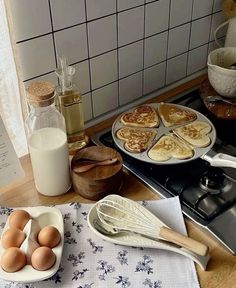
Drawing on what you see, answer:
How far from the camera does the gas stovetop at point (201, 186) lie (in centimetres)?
77

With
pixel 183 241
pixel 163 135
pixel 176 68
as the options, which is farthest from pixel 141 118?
pixel 183 241

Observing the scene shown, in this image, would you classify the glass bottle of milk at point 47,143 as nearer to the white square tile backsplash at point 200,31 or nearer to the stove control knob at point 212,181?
the stove control knob at point 212,181

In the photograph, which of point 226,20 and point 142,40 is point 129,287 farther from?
point 226,20

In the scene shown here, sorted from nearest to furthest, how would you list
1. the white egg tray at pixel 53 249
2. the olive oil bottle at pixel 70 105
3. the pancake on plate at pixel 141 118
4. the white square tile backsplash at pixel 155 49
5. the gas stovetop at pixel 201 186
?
the white egg tray at pixel 53 249
the gas stovetop at pixel 201 186
the olive oil bottle at pixel 70 105
the pancake on plate at pixel 141 118
the white square tile backsplash at pixel 155 49

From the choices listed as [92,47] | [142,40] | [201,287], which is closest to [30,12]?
[92,47]

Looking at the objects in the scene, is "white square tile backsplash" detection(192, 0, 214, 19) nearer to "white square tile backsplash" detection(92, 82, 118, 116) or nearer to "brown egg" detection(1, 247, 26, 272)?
"white square tile backsplash" detection(92, 82, 118, 116)

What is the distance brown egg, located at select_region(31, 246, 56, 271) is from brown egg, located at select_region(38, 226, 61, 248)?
2 cm

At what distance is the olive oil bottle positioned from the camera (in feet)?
2.89

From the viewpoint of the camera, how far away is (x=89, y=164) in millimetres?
851

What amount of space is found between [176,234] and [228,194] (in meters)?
0.19

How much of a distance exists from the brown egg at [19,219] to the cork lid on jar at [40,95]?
21cm

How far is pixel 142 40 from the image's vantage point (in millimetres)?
1066

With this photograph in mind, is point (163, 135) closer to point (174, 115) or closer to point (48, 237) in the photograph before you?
point (174, 115)

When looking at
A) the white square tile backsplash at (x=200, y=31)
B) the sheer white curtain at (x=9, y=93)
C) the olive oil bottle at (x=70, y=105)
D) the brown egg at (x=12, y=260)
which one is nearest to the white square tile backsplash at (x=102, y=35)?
the olive oil bottle at (x=70, y=105)
